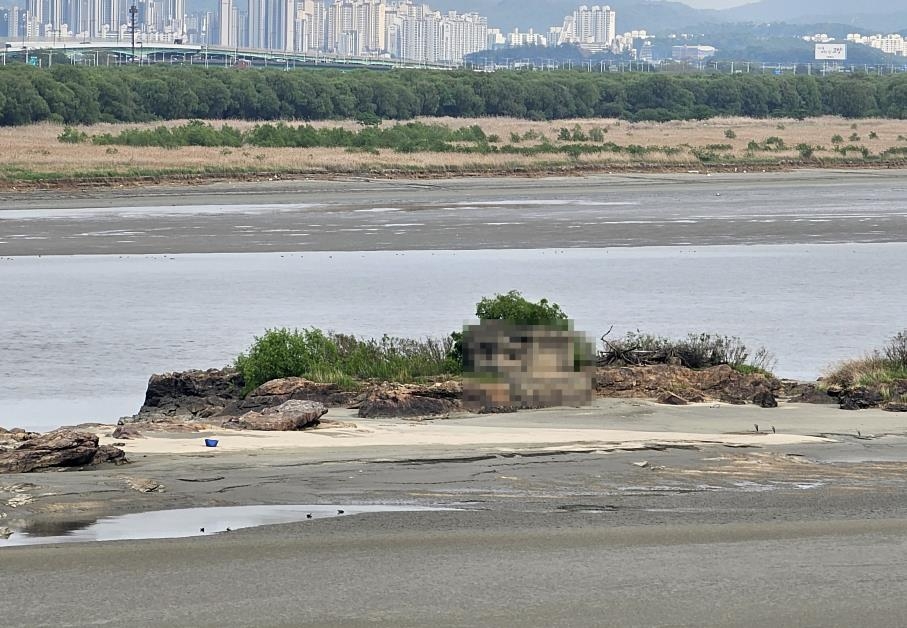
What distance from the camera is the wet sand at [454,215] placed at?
37.6 m

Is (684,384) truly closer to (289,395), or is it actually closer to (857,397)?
(857,397)

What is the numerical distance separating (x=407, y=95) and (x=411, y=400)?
102345 mm


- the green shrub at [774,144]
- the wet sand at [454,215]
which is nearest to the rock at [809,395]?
the wet sand at [454,215]

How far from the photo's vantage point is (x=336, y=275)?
1204 inches

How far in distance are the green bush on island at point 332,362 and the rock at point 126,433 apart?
322 centimetres

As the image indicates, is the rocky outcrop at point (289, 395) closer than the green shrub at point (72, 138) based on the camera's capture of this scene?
Yes

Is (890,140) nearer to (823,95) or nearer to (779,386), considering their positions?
(823,95)

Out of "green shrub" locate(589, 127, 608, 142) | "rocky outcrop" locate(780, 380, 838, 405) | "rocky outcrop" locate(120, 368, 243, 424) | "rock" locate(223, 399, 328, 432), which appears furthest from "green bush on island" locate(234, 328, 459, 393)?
"green shrub" locate(589, 127, 608, 142)

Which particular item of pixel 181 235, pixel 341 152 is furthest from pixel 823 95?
pixel 181 235

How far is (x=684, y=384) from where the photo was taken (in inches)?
620

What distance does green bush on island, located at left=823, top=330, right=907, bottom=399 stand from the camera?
15562 mm

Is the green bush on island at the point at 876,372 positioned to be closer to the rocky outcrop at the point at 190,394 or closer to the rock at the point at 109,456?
the rocky outcrop at the point at 190,394

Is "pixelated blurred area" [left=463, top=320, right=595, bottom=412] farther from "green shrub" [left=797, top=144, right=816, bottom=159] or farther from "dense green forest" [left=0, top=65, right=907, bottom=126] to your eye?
"dense green forest" [left=0, top=65, right=907, bottom=126]

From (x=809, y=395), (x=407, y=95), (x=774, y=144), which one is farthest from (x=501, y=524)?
(x=407, y=95)
